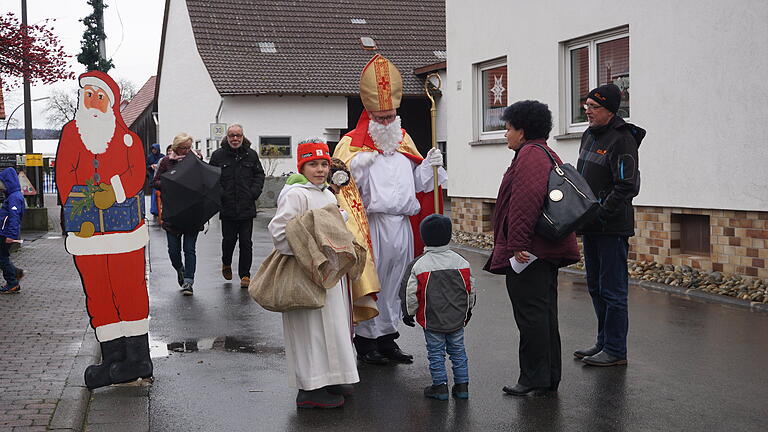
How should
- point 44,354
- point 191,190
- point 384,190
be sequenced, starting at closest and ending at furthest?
point 384,190 < point 44,354 < point 191,190

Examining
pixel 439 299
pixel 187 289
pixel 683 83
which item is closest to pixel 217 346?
pixel 439 299

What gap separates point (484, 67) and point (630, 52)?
4576 mm

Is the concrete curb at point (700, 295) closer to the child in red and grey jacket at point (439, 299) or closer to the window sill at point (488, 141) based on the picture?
the window sill at point (488, 141)

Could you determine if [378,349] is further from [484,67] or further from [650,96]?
[484,67]

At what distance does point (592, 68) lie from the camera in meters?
13.8

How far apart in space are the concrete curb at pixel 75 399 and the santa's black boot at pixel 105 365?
79 millimetres

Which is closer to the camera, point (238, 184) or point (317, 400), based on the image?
point (317, 400)

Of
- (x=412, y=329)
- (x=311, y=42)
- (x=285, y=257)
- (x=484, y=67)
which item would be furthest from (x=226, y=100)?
(x=285, y=257)

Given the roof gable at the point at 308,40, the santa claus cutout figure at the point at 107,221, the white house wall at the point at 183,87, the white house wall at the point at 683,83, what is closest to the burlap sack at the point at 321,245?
the santa claus cutout figure at the point at 107,221

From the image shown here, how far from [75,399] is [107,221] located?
3.85ft

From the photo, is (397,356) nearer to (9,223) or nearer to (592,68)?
(9,223)

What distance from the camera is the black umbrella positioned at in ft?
33.8

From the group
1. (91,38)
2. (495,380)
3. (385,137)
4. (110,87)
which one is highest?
(91,38)

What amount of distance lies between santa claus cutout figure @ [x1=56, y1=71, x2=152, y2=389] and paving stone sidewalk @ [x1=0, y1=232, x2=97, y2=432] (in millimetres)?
372
